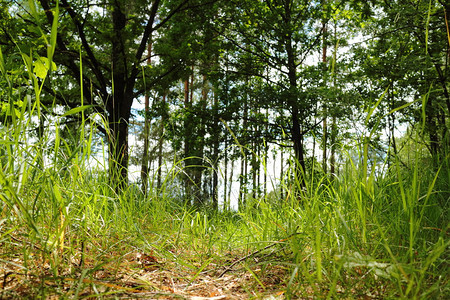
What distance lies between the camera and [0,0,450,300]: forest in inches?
38.1

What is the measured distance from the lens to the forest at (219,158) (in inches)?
38.1

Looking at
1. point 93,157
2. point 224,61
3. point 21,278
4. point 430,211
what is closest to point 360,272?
point 430,211

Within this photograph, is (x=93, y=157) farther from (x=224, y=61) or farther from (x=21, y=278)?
(x=224, y=61)

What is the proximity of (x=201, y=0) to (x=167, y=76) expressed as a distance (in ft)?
6.86

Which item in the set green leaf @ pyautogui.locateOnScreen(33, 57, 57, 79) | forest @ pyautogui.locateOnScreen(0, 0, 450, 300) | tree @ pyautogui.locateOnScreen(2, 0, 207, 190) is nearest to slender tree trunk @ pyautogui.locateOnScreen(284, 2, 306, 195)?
forest @ pyautogui.locateOnScreen(0, 0, 450, 300)

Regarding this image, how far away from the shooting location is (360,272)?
1.04m

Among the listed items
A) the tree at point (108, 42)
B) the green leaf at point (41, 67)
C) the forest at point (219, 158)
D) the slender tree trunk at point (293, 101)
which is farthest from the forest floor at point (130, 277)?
the slender tree trunk at point (293, 101)

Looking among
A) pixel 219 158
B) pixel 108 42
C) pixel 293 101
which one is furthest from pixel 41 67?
pixel 293 101

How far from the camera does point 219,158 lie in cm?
818

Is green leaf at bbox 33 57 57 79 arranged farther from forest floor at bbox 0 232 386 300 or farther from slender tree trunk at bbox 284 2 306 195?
slender tree trunk at bbox 284 2 306 195

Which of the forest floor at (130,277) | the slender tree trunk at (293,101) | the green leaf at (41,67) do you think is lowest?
the forest floor at (130,277)

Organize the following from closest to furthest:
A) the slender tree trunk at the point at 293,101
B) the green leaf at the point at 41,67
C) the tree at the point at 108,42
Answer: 1. the green leaf at the point at 41,67
2. the tree at the point at 108,42
3. the slender tree trunk at the point at 293,101

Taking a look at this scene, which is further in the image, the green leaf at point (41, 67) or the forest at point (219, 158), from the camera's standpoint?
the green leaf at point (41, 67)

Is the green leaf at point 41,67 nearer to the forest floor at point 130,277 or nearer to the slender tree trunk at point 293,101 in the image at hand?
the forest floor at point 130,277
